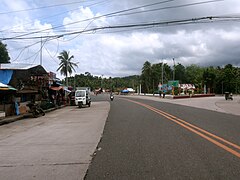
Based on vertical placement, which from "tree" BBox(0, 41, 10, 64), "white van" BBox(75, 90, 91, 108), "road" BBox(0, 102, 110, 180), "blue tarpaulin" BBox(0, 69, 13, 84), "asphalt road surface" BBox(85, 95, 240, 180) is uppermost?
"tree" BBox(0, 41, 10, 64)

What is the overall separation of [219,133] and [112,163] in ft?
18.2

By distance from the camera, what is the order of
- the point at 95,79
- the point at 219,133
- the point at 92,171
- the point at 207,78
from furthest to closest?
1. the point at 95,79
2. the point at 207,78
3. the point at 219,133
4. the point at 92,171

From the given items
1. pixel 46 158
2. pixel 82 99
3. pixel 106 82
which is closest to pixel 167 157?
pixel 46 158

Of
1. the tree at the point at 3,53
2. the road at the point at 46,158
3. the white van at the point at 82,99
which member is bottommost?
the road at the point at 46,158

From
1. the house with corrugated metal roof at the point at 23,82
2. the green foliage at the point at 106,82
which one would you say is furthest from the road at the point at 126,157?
the green foliage at the point at 106,82

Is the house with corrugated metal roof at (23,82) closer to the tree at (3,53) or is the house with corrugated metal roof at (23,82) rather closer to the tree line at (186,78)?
the tree at (3,53)

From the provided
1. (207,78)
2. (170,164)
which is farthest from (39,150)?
(207,78)

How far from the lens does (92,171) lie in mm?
5762

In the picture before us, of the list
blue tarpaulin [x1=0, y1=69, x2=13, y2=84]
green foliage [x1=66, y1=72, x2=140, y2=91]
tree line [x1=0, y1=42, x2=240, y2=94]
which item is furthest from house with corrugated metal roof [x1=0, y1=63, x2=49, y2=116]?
green foliage [x1=66, y1=72, x2=140, y2=91]

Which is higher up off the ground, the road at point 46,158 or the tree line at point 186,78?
the tree line at point 186,78

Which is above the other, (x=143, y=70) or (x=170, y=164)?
(x=143, y=70)

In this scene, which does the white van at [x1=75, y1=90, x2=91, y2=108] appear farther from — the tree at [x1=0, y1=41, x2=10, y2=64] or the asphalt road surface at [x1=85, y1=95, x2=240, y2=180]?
the tree at [x1=0, y1=41, x2=10, y2=64]

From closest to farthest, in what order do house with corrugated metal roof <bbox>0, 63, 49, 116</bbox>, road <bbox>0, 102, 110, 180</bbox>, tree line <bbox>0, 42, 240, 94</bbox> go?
road <bbox>0, 102, 110, 180</bbox> < house with corrugated metal roof <bbox>0, 63, 49, 116</bbox> < tree line <bbox>0, 42, 240, 94</bbox>

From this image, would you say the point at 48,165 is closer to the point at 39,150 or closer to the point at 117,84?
the point at 39,150
